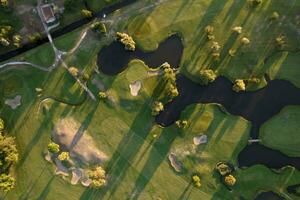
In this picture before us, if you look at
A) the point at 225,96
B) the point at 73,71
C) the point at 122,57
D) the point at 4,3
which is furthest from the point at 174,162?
the point at 4,3

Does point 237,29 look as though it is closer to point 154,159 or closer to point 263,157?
point 263,157

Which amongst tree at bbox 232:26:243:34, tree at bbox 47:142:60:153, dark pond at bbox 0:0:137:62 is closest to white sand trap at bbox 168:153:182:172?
tree at bbox 47:142:60:153

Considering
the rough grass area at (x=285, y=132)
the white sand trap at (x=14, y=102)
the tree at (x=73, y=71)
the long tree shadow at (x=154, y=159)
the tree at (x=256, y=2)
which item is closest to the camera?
the tree at (x=256, y=2)

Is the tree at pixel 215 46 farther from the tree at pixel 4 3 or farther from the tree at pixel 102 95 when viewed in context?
the tree at pixel 4 3

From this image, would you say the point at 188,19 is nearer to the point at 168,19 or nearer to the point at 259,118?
the point at 168,19

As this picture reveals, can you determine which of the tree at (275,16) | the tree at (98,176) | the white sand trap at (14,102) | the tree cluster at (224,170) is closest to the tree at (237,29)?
the tree at (275,16)

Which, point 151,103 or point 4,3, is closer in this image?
point 4,3

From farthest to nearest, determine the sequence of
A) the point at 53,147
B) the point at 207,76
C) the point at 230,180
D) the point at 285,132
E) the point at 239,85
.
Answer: the point at 285,132, the point at 230,180, the point at 53,147, the point at 239,85, the point at 207,76

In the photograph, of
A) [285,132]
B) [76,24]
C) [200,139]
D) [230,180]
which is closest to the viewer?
[230,180]
